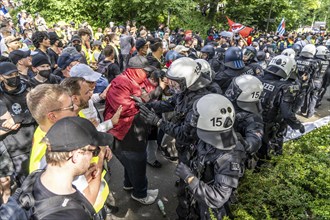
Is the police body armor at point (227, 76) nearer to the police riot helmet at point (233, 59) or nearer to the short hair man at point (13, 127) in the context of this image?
the police riot helmet at point (233, 59)

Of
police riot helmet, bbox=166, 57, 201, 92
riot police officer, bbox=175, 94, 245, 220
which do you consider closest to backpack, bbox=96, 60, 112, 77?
police riot helmet, bbox=166, 57, 201, 92

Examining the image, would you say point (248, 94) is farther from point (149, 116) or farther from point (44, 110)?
point (44, 110)

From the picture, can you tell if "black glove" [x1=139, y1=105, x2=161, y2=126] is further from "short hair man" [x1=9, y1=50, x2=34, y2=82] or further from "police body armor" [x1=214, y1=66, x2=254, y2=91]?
"police body armor" [x1=214, y1=66, x2=254, y2=91]

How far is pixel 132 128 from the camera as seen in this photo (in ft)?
12.4

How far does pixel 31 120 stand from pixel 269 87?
357 centimetres

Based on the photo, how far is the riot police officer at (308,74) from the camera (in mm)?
7086

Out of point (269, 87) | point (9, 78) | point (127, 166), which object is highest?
point (9, 78)

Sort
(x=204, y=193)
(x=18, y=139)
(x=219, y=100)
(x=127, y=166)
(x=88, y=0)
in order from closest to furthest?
1. (x=204, y=193)
2. (x=219, y=100)
3. (x=18, y=139)
4. (x=127, y=166)
5. (x=88, y=0)

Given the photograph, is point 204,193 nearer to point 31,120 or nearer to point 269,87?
point 31,120

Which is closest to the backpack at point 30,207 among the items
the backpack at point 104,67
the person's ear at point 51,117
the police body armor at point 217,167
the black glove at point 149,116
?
the person's ear at point 51,117

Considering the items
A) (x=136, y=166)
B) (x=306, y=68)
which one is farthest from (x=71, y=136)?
(x=306, y=68)

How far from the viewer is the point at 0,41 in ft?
24.7

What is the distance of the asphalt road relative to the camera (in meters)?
4.02

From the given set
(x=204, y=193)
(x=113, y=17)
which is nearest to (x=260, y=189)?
(x=204, y=193)
